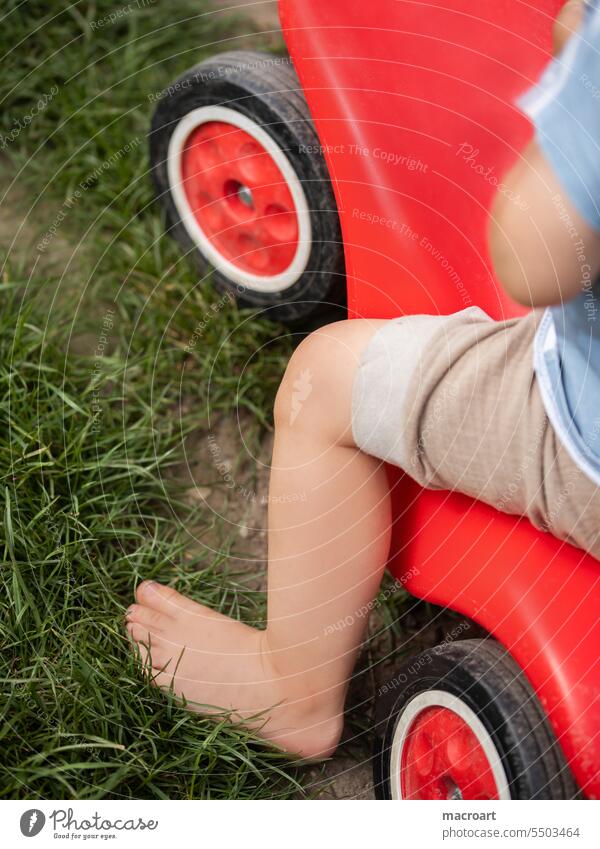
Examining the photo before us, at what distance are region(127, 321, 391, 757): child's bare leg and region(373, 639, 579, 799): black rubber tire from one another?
55mm

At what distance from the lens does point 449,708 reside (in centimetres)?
67

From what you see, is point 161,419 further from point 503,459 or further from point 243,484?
point 503,459

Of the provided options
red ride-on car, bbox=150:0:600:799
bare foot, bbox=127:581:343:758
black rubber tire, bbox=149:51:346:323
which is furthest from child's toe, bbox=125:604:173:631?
black rubber tire, bbox=149:51:346:323

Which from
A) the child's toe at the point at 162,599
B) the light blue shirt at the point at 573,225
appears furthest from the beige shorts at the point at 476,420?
the child's toe at the point at 162,599

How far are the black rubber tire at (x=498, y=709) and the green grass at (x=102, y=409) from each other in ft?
0.36

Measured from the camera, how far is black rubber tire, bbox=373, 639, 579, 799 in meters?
0.62

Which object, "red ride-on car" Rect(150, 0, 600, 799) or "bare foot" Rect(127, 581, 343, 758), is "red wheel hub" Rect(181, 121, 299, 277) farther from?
"bare foot" Rect(127, 581, 343, 758)

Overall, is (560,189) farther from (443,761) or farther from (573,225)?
(443,761)

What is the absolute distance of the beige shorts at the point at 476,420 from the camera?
64 centimetres

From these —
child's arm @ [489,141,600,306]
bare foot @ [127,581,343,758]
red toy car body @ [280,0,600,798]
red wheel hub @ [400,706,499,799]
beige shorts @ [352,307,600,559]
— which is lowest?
red wheel hub @ [400,706,499,799]

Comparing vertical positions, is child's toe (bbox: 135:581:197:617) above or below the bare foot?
above

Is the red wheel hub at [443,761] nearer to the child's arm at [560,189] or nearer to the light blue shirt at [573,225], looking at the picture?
the light blue shirt at [573,225]

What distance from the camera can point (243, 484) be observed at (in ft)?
3.14

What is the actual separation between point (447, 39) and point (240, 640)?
54 cm
